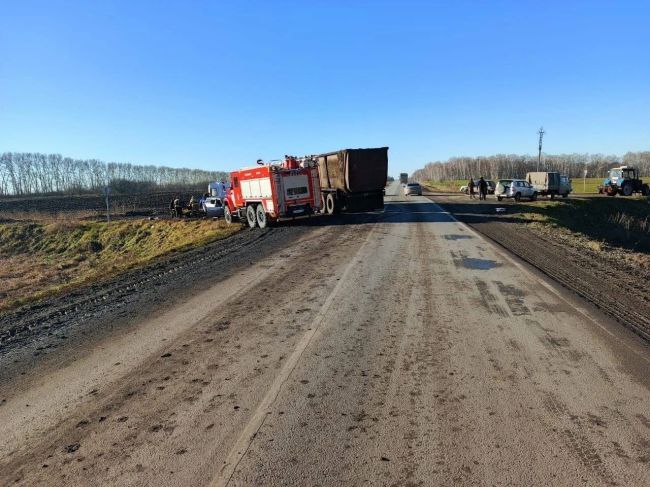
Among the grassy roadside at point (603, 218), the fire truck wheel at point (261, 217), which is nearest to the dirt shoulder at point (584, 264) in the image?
the grassy roadside at point (603, 218)

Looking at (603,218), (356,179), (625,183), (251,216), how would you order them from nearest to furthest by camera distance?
(251,216) < (356,179) < (603,218) < (625,183)

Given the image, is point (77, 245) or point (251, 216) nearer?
point (251, 216)

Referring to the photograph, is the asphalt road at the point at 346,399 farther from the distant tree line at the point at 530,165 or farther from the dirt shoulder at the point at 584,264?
the distant tree line at the point at 530,165

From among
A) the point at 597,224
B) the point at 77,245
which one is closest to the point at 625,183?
the point at 597,224

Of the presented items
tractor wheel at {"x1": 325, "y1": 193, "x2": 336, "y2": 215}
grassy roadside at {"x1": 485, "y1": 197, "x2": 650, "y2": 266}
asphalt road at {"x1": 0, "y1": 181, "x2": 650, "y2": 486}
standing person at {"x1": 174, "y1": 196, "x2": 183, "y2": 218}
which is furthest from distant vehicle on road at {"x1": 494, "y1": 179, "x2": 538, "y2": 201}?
asphalt road at {"x1": 0, "y1": 181, "x2": 650, "y2": 486}

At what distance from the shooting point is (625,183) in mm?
42812

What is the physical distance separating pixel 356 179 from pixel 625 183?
32.9 m

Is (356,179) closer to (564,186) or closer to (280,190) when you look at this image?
(280,190)

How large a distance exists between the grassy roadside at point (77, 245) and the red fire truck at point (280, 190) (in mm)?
1559

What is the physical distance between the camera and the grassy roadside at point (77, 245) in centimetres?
1992

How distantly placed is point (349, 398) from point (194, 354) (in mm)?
2166

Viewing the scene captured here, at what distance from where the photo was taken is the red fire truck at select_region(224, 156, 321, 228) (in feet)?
64.8

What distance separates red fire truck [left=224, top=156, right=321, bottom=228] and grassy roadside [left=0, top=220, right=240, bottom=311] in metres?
1.56

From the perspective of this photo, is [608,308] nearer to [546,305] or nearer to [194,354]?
[546,305]
